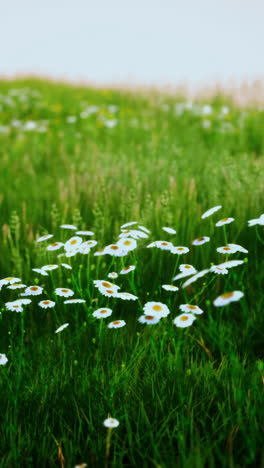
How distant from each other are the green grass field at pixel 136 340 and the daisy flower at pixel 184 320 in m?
0.09

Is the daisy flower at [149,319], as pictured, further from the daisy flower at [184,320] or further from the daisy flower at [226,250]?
the daisy flower at [226,250]

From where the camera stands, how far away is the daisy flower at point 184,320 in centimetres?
180

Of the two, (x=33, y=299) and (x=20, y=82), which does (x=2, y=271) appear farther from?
(x=20, y=82)

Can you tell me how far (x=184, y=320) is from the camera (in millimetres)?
1867

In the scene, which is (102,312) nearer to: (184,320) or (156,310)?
(156,310)

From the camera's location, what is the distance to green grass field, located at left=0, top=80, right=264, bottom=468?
1653 millimetres

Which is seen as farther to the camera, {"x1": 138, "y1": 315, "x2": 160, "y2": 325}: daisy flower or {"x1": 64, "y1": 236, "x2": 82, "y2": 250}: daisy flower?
{"x1": 64, "y1": 236, "x2": 82, "y2": 250}: daisy flower

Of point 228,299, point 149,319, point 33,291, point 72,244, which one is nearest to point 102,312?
point 149,319

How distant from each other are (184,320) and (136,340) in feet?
1.55

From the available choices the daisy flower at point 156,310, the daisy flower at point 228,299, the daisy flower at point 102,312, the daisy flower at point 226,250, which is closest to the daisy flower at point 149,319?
the daisy flower at point 156,310

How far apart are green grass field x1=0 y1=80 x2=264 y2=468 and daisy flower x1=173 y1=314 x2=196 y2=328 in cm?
9

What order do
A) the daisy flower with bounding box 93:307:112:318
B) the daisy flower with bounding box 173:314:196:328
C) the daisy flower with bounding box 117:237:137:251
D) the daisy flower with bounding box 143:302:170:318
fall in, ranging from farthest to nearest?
the daisy flower with bounding box 117:237:137:251 < the daisy flower with bounding box 93:307:112:318 < the daisy flower with bounding box 143:302:170:318 < the daisy flower with bounding box 173:314:196:328

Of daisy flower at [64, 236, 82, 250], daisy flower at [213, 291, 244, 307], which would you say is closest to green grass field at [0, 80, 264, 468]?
daisy flower at [64, 236, 82, 250]

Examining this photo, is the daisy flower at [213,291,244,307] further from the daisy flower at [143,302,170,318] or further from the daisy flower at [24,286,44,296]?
the daisy flower at [24,286,44,296]
